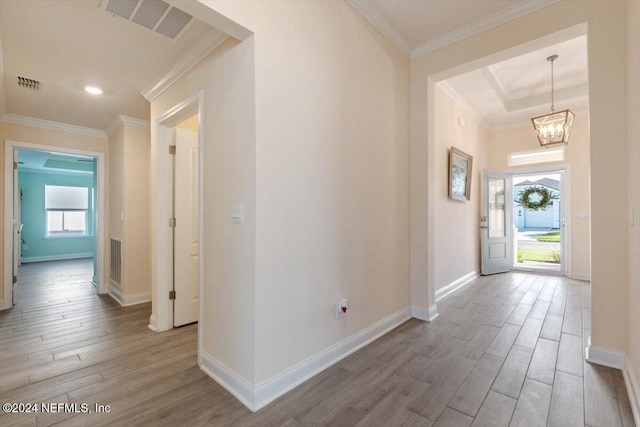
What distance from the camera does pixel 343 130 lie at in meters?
2.28

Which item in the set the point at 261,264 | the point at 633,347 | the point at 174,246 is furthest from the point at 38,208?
the point at 633,347

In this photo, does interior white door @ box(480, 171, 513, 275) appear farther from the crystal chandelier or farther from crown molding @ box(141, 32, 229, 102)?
crown molding @ box(141, 32, 229, 102)

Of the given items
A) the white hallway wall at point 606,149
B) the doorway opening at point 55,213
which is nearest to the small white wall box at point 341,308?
the white hallway wall at point 606,149

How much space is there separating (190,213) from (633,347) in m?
3.71

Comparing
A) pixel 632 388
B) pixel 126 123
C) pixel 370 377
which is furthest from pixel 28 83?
pixel 632 388

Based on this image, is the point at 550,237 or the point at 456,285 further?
the point at 550,237

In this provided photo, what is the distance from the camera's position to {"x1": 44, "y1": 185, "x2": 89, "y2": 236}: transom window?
8.08 metres

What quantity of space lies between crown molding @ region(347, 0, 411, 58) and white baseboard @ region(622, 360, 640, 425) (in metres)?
3.15

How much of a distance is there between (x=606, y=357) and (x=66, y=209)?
37.6ft

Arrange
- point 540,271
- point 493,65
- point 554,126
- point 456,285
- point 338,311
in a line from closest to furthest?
point 338,311
point 554,126
point 493,65
point 456,285
point 540,271

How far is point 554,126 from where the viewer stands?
3.49 m

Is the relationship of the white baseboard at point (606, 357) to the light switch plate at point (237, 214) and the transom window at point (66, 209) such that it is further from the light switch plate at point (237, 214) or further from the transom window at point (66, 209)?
the transom window at point (66, 209)

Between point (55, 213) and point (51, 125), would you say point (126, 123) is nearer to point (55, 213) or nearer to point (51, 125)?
point (51, 125)

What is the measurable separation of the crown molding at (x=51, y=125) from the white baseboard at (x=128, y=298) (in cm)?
243
